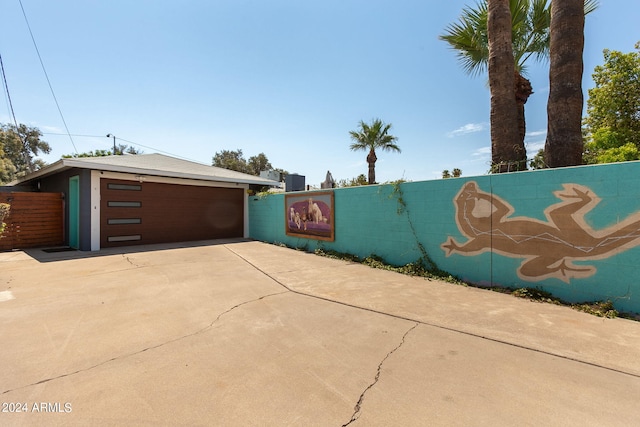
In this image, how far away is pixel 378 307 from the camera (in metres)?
4.23

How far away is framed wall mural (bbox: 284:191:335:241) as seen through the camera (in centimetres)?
895

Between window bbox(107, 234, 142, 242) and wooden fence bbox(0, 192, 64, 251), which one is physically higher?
wooden fence bbox(0, 192, 64, 251)

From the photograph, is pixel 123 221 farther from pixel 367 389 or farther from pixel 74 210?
pixel 367 389

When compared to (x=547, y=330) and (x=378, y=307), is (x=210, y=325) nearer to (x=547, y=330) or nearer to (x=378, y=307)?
(x=378, y=307)

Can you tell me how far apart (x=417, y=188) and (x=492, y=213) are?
5.58 ft

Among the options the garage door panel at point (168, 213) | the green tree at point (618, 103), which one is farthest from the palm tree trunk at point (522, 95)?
the garage door panel at point (168, 213)

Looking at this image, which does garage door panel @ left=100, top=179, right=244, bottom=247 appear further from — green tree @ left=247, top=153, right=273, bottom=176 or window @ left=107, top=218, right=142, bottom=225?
green tree @ left=247, top=153, right=273, bottom=176

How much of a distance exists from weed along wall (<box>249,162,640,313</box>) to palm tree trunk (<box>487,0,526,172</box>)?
3.74ft

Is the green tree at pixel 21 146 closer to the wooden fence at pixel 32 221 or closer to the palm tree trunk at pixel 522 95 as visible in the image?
the wooden fence at pixel 32 221

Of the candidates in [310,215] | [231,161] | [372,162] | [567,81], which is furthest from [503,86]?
[231,161]

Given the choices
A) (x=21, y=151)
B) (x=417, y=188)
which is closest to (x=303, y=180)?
(x=417, y=188)

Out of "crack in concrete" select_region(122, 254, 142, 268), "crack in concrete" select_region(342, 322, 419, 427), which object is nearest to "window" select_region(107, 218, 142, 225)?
"crack in concrete" select_region(122, 254, 142, 268)

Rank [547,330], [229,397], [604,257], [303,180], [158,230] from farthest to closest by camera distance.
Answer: [303,180], [158,230], [604,257], [547,330], [229,397]

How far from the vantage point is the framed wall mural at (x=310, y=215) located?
8945mm
